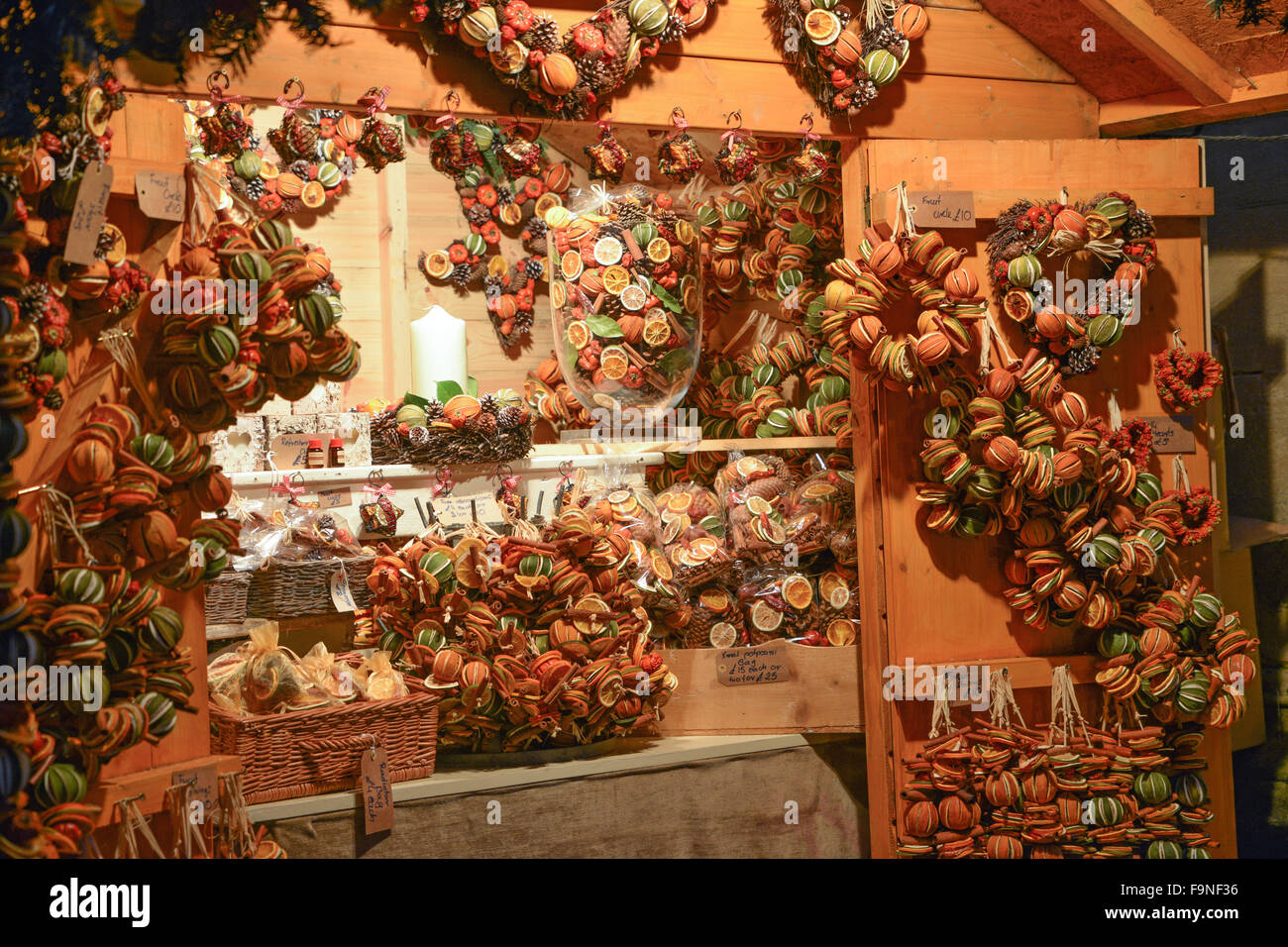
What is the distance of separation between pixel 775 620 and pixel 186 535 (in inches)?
58.8

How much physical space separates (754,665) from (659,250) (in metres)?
1.05

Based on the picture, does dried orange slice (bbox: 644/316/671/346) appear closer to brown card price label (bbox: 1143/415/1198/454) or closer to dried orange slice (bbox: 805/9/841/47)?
dried orange slice (bbox: 805/9/841/47)

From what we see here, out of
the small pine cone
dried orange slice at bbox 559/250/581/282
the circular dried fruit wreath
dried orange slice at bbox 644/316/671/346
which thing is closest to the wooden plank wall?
the circular dried fruit wreath

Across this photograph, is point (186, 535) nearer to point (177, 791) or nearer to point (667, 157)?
point (177, 791)

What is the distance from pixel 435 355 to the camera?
301 cm

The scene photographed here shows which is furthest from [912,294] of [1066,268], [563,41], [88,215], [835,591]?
[88,215]

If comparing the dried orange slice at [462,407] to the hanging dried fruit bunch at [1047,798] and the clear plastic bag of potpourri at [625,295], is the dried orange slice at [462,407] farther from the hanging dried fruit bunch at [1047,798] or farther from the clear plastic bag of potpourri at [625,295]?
the hanging dried fruit bunch at [1047,798]

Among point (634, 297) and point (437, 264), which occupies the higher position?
point (437, 264)

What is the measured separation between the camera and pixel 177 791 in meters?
1.83

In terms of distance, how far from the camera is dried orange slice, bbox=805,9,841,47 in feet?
7.93

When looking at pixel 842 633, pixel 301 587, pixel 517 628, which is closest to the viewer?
pixel 517 628

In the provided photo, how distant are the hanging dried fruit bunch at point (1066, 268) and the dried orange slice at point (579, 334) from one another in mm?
938

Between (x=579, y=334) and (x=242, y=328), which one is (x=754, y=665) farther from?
(x=242, y=328)
